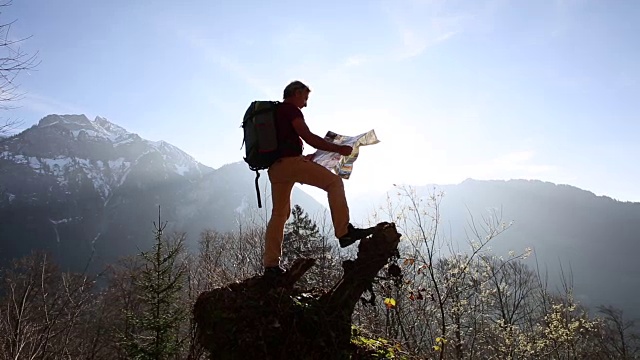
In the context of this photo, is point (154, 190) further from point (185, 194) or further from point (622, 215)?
point (622, 215)

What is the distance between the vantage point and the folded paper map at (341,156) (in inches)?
142

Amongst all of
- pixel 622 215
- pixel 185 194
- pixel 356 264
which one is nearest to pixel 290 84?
pixel 356 264

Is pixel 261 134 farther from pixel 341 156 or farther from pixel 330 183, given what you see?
pixel 341 156

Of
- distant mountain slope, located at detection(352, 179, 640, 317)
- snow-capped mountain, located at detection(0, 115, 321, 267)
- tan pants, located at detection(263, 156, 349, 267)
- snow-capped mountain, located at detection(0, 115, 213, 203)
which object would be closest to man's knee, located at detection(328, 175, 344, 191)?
tan pants, located at detection(263, 156, 349, 267)

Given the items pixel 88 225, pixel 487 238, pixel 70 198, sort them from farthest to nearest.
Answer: pixel 70 198, pixel 88 225, pixel 487 238

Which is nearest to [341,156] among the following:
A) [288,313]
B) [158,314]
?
[288,313]

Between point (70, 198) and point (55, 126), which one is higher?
point (55, 126)

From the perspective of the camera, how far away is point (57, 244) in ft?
294

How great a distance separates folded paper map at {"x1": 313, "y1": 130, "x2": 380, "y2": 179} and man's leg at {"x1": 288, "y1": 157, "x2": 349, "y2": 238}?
374 millimetres

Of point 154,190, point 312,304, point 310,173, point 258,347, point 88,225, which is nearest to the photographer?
point 258,347

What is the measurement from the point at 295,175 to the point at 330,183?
0.33 metres

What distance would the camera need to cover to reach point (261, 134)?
316 centimetres

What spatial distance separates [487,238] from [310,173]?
555 centimetres

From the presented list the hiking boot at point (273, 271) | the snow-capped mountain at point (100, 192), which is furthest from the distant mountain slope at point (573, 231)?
the hiking boot at point (273, 271)
